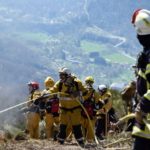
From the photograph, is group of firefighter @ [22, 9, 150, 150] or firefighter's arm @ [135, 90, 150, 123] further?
group of firefighter @ [22, 9, 150, 150]

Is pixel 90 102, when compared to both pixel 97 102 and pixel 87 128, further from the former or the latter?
pixel 87 128

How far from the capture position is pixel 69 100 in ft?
45.0

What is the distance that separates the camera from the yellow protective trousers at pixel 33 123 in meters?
17.1

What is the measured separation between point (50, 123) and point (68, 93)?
3.66m

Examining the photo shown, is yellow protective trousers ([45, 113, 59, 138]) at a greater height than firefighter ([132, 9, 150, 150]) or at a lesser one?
lesser

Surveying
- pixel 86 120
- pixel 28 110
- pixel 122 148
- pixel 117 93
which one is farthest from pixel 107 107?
pixel 117 93

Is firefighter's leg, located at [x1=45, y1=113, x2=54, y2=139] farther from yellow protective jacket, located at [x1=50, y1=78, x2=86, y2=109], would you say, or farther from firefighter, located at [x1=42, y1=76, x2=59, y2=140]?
yellow protective jacket, located at [x1=50, y1=78, x2=86, y2=109]

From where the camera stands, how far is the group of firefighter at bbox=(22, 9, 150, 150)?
6.70 metres

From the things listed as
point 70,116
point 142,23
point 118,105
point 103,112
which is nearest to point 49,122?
point 103,112

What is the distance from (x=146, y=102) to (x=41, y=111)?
10993 mm

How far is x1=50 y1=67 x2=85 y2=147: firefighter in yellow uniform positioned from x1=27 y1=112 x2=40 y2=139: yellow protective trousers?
2966 mm

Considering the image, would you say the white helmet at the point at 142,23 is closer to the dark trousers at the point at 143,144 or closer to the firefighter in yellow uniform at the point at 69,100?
the dark trousers at the point at 143,144

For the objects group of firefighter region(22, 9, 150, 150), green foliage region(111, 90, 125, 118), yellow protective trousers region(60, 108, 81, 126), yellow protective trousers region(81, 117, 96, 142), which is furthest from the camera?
green foliage region(111, 90, 125, 118)

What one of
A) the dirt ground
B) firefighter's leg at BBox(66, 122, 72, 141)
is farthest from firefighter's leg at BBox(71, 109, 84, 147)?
the dirt ground
